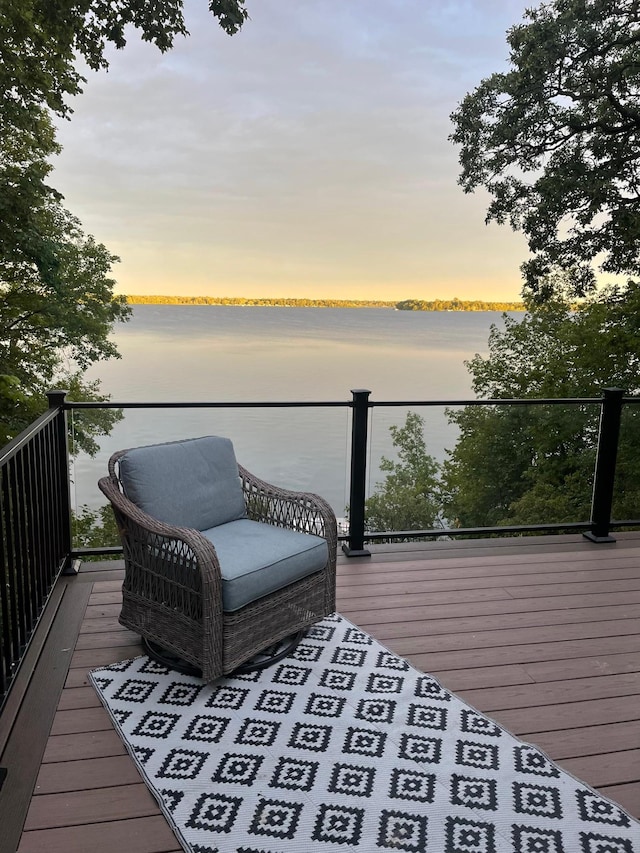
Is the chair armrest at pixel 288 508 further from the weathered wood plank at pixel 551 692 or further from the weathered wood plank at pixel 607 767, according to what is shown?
the weathered wood plank at pixel 607 767

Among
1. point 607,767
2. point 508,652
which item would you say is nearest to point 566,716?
point 607,767

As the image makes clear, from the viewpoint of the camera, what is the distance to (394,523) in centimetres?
439

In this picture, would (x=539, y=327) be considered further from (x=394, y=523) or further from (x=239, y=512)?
(x=239, y=512)

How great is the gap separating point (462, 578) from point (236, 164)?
18.7m

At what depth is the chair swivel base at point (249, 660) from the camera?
2602mm

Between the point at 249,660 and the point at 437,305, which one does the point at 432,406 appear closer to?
the point at 249,660

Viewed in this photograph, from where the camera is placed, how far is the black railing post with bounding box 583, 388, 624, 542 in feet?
14.0

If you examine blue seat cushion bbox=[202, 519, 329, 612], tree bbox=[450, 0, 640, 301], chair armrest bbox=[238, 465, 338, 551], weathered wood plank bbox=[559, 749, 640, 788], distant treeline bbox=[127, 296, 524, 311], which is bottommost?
weathered wood plank bbox=[559, 749, 640, 788]

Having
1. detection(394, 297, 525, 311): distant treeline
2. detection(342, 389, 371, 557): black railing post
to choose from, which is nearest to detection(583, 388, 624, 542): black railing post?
detection(342, 389, 371, 557): black railing post

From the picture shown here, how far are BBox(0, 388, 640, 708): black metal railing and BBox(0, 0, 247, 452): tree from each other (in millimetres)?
579

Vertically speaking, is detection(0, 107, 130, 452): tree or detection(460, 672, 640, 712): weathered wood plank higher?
detection(0, 107, 130, 452): tree

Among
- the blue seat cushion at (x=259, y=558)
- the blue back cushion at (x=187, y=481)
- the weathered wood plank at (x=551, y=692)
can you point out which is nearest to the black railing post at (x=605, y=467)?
the weathered wood plank at (x=551, y=692)

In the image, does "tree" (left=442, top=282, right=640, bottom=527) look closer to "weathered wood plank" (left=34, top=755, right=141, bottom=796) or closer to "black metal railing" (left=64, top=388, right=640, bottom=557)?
"black metal railing" (left=64, top=388, right=640, bottom=557)

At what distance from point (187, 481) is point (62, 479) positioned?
95cm
